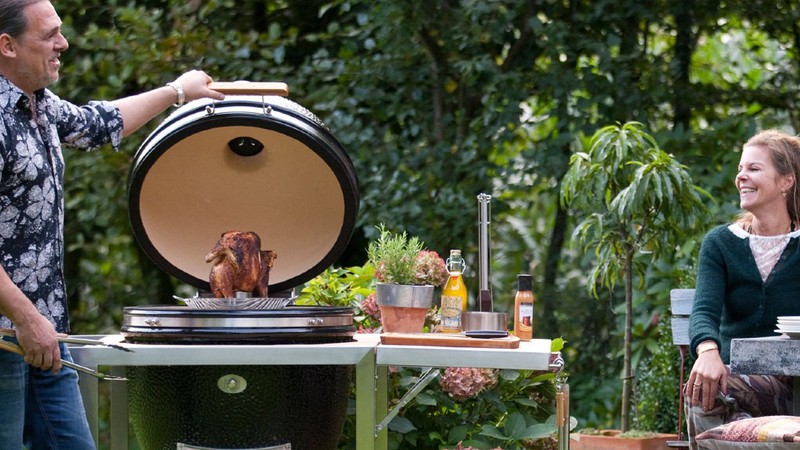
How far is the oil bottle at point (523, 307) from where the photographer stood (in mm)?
3746

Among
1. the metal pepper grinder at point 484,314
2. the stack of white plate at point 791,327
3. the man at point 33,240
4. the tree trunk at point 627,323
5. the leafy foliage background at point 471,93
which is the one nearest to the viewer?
the man at point 33,240

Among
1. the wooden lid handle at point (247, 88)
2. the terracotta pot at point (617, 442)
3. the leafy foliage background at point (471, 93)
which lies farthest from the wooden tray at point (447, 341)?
the leafy foliage background at point (471, 93)

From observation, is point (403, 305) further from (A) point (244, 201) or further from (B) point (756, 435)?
(B) point (756, 435)

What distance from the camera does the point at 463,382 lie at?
4301 mm

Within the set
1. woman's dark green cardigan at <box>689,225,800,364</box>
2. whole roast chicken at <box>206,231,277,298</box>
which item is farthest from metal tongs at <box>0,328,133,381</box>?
woman's dark green cardigan at <box>689,225,800,364</box>

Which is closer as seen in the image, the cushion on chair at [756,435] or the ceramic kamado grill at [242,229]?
the cushion on chair at [756,435]

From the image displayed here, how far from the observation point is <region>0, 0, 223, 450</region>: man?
2.89 meters

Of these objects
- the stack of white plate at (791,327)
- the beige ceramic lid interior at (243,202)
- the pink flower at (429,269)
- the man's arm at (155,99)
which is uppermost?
the man's arm at (155,99)

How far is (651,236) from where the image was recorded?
5.27 m

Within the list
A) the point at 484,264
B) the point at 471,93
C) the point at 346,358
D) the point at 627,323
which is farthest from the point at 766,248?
the point at 471,93

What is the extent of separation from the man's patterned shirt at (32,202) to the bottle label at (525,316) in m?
1.42

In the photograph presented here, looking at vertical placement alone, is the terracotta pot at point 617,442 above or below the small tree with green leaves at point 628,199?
below

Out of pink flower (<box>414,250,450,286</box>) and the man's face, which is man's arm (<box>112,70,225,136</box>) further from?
pink flower (<box>414,250,450,286</box>)

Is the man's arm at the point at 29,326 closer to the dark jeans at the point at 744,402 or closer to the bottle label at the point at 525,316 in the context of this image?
the bottle label at the point at 525,316
